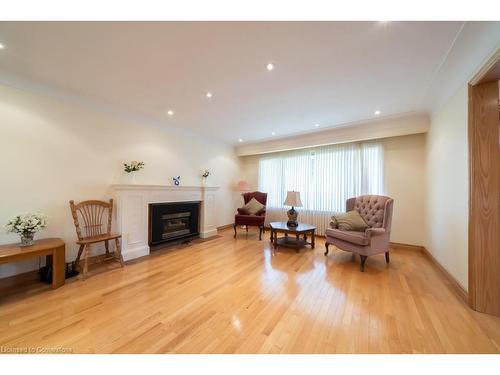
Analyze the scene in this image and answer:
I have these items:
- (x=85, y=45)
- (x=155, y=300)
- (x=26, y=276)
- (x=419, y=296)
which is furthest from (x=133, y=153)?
(x=419, y=296)

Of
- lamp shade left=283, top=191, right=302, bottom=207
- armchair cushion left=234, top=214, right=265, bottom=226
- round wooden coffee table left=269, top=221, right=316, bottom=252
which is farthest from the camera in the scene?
armchair cushion left=234, top=214, right=265, bottom=226

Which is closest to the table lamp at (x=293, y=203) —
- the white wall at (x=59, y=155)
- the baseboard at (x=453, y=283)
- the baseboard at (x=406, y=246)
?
the baseboard at (x=406, y=246)

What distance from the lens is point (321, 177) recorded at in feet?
15.4

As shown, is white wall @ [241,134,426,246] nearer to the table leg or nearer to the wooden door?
the wooden door

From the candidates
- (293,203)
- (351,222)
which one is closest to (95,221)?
(293,203)

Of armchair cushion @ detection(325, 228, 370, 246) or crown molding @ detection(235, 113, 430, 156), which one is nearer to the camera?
armchair cushion @ detection(325, 228, 370, 246)

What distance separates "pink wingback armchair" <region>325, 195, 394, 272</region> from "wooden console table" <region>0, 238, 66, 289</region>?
3878mm

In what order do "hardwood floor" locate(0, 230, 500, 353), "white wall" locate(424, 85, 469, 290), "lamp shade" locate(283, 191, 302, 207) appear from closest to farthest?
1. "hardwood floor" locate(0, 230, 500, 353)
2. "white wall" locate(424, 85, 469, 290)
3. "lamp shade" locate(283, 191, 302, 207)

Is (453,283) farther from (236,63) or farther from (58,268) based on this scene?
(58,268)

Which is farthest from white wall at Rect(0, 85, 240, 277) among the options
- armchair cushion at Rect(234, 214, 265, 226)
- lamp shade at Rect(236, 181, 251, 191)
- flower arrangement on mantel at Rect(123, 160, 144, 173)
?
lamp shade at Rect(236, 181, 251, 191)

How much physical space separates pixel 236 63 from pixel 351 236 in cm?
289

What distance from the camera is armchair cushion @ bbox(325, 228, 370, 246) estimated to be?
2732mm
